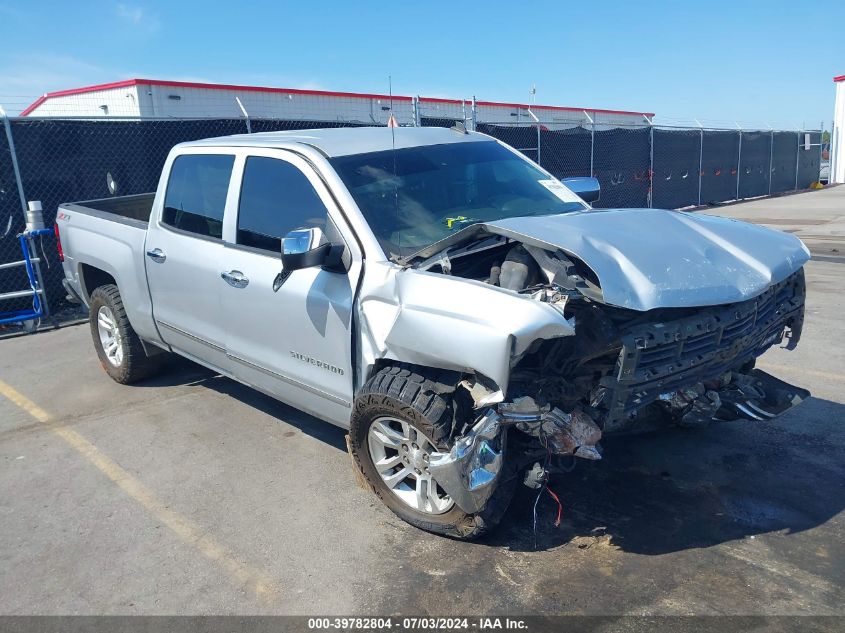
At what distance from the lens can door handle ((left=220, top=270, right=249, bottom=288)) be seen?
4244mm

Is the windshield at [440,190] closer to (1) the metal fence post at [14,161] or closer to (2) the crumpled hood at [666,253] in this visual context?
(2) the crumpled hood at [666,253]

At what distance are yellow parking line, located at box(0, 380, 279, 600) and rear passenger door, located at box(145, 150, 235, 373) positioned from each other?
90 centimetres

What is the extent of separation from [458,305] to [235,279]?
1.77 meters

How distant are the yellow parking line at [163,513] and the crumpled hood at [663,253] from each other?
181 cm

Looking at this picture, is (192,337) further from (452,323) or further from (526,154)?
(526,154)

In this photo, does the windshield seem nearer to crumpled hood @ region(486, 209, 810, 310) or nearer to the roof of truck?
the roof of truck

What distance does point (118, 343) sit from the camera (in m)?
5.97

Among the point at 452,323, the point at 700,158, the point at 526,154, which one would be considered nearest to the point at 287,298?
the point at 452,323

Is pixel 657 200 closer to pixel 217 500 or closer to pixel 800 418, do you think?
pixel 800 418

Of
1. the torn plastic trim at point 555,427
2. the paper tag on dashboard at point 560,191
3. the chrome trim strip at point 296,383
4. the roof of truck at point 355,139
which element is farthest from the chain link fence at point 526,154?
the torn plastic trim at point 555,427

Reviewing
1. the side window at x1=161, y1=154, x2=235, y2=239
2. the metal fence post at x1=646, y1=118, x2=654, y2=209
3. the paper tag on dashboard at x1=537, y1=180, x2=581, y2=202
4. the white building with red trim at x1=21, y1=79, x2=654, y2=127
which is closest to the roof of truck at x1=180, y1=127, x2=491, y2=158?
the side window at x1=161, y1=154, x2=235, y2=239

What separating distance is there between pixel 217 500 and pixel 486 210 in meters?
2.29

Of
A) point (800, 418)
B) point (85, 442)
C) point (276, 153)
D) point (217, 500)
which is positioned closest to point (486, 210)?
point (276, 153)

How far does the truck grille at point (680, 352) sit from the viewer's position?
309cm
